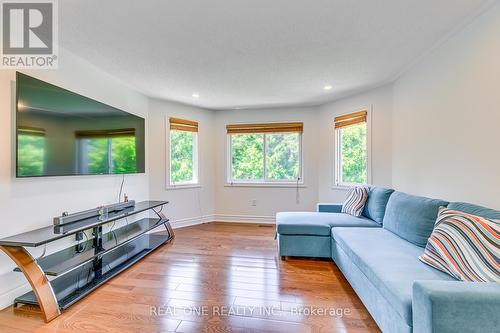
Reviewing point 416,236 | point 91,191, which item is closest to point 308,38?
point 416,236

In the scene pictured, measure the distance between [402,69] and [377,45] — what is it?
0.90 m

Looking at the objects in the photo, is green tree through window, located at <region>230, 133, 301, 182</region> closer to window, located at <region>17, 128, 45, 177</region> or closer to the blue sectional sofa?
the blue sectional sofa

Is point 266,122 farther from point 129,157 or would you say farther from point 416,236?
point 416,236

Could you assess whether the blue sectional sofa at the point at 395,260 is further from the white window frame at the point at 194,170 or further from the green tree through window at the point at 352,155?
the white window frame at the point at 194,170

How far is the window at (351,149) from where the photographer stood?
12.7 ft

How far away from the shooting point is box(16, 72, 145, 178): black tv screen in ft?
6.38

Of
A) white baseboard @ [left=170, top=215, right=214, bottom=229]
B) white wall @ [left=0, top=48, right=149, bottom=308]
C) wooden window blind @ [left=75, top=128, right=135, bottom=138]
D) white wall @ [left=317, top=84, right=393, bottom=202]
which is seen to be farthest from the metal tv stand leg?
white wall @ [left=317, top=84, right=393, bottom=202]

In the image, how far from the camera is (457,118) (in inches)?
86.1

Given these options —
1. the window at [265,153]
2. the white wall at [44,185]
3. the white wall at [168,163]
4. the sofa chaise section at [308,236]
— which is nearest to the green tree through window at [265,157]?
the window at [265,153]

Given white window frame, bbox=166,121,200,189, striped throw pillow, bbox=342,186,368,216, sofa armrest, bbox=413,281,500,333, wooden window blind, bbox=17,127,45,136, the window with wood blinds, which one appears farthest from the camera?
the window with wood blinds

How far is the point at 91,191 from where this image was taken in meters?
2.83

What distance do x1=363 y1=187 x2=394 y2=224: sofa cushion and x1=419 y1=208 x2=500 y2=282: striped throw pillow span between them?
116 cm

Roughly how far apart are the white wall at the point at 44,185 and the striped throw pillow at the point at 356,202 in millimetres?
3235

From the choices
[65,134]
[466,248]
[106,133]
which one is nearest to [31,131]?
[65,134]
